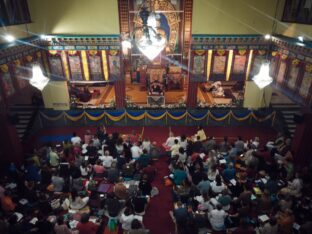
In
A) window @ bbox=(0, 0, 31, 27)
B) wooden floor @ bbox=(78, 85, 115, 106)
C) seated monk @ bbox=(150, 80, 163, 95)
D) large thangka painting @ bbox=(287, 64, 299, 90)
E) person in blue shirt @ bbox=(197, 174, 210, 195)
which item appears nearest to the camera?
person in blue shirt @ bbox=(197, 174, 210, 195)

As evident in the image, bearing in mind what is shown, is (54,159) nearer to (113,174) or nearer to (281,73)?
(113,174)

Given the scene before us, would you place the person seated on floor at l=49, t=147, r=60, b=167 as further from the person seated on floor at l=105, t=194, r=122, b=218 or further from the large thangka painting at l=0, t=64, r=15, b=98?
the person seated on floor at l=105, t=194, r=122, b=218

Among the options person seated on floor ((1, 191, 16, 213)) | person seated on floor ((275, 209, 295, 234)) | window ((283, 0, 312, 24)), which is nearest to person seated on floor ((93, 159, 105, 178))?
person seated on floor ((1, 191, 16, 213))

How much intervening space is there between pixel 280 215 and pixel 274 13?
10.6 m

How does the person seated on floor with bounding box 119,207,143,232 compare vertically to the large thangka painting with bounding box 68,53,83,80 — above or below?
below

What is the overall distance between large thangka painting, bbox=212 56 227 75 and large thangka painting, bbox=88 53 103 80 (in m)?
6.65

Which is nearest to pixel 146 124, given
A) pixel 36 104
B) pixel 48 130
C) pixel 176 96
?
pixel 176 96

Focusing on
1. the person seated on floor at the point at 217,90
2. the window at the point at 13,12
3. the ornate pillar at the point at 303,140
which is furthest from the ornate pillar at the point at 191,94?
the window at the point at 13,12

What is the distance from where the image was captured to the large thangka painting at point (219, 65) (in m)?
14.5

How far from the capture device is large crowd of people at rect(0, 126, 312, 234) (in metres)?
7.60

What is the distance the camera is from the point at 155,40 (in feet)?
27.7

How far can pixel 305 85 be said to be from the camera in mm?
11086

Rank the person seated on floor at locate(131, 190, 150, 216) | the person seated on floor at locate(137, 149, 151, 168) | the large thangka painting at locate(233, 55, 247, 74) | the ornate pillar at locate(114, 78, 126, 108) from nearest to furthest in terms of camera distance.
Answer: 1. the person seated on floor at locate(131, 190, 150, 216)
2. the person seated on floor at locate(137, 149, 151, 168)
3. the large thangka painting at locate(233, 55, 247, 74)
4. the ornate pillar at locate(114, 78, 126, 108)

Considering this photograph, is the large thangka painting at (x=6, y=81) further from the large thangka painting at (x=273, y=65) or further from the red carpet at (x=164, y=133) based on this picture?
the large thangka painting at (x=273, y=65)
